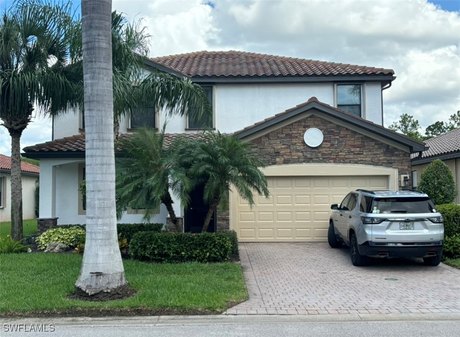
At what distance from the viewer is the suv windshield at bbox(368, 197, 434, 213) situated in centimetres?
1023

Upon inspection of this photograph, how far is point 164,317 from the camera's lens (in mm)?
6941

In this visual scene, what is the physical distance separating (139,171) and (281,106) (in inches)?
316

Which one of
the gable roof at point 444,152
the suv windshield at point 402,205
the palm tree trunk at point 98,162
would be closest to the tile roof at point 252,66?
the gable roof at point 444,152

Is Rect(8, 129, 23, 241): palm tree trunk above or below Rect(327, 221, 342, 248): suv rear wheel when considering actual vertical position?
above

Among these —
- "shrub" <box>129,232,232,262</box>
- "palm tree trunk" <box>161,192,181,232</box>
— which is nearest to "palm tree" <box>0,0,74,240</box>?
"palm tree trunk" <box>161,192,181,232</box>

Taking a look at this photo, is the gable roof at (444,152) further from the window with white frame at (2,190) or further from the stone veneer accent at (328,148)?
the window with white frame at (2,190)

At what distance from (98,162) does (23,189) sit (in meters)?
24.4

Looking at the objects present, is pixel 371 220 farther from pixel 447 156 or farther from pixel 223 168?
pixel 447 156

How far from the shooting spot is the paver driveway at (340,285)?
24.2ft

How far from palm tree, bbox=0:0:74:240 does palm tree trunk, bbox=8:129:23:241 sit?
0.03m

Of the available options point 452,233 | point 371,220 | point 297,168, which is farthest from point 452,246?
point 297,168

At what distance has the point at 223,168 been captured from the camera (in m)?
11.0

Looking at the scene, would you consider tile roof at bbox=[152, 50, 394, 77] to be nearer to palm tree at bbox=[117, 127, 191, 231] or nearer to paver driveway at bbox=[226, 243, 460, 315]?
palm tree at bbox=[117, 127, 191, 231]

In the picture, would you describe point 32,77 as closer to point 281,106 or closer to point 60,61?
point 60,61
